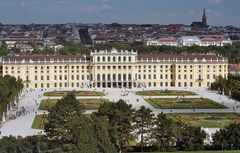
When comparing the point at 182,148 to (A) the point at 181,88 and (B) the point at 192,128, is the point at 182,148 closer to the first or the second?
(B) the point at 192,128

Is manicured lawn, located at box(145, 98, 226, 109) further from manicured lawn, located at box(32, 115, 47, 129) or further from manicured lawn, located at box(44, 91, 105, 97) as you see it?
manicured lawn, located at box(32, 115, 47, 129)

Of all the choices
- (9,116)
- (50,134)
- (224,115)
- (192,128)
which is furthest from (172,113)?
(50,134)

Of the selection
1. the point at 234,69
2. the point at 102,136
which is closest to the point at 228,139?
the point at 102,136

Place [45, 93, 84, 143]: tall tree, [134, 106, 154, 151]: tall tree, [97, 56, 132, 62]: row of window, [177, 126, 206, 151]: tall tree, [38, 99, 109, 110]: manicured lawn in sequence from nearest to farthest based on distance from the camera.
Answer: [45, 93, 84, 143]: tall tree, [177, 126, 206, 151]: tall tree, [134, 106, 154, 151]: tall tree, [38, 99, 109, 110]: manicured lawn, [97, 56, 132, 62]: row of window

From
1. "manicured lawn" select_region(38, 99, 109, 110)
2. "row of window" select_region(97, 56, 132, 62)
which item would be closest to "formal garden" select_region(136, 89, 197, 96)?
"row of window" select_region(97, 56, 132, 62)

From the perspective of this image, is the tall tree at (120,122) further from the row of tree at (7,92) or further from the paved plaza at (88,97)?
the row of tree at (7,92)

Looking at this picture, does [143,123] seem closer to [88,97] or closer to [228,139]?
[228,139]
